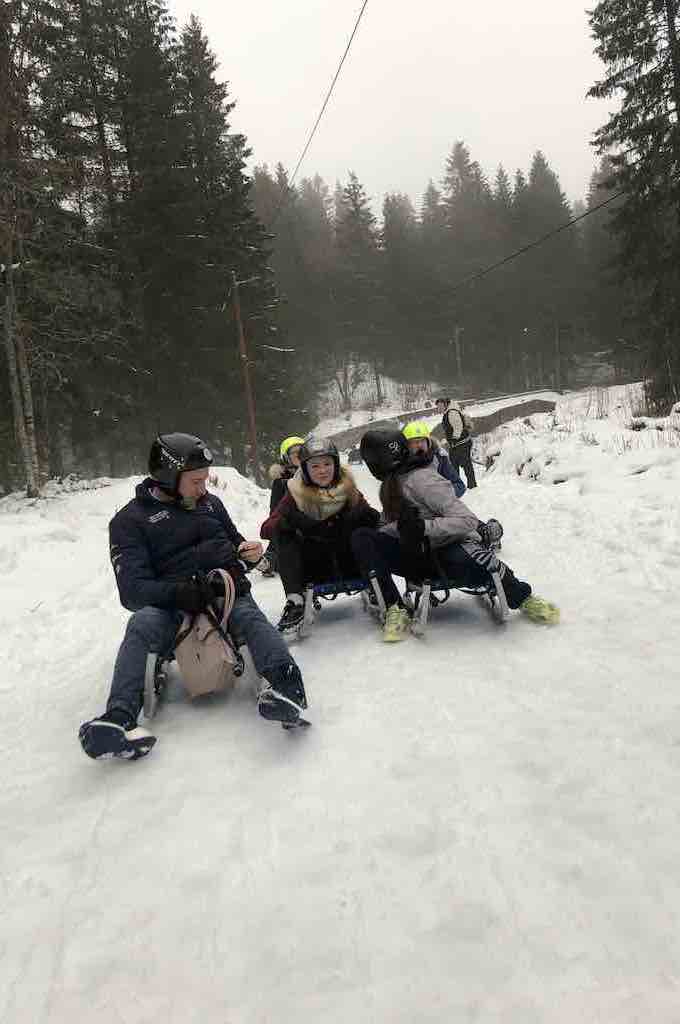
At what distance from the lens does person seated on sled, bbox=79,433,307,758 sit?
10.9 ft

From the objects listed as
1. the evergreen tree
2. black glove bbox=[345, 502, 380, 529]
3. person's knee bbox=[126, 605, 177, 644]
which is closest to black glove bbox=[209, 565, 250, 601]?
person's knee bbox=[126, 605, 177, 644]

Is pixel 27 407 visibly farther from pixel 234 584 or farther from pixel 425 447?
pixel 234 584

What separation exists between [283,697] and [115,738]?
35.2 inches

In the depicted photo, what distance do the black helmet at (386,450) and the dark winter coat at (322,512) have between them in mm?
407

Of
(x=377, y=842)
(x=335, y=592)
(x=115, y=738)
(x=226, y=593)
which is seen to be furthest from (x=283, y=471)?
(x=377, y=842)

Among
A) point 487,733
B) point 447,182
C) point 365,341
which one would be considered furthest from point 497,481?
point 447,182

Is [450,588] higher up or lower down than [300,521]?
lower down

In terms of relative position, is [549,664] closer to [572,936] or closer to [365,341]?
[572,936]

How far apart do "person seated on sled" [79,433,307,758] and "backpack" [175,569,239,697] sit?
0.26ft

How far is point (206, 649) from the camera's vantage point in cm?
381

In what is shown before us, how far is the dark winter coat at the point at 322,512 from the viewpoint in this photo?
17.2ft

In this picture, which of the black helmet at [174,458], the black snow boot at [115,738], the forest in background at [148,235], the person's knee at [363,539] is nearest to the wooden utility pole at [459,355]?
the forest in background at [148,235]

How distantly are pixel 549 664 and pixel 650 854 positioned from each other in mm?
1768

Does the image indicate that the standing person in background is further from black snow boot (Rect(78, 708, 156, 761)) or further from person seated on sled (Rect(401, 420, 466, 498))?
black snow boot (Rect(78, 708, 156, 761))
